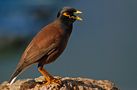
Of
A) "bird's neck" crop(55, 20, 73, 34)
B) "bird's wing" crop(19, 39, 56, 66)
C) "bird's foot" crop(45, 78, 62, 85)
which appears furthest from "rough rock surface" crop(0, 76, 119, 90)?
"bird's neck" crop(55, 20, 73, 34)

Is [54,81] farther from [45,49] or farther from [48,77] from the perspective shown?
[45,49]

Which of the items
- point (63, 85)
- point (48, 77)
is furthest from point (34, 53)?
point (63, 85)

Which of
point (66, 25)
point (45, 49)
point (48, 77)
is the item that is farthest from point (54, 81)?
point (66, 25)

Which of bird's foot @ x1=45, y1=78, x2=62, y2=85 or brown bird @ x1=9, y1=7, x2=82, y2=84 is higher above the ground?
brown bird @ x1=9, y1=7, x2=82, y2=84

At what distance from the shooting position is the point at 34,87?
8.45 meters

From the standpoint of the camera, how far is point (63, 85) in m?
8.43

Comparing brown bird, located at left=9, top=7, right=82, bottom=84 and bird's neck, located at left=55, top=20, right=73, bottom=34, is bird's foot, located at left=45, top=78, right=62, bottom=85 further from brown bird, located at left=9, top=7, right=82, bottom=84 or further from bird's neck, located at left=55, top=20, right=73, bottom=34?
bird's neck, located at left=55, top=20, right=73, bottom=34

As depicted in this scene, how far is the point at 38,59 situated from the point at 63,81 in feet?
1.11

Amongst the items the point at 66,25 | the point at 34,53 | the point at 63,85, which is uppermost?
the point at 66,25

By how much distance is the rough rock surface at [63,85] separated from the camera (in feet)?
27.6

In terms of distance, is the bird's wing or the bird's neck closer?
the bird's wing

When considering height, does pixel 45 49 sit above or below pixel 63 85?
above

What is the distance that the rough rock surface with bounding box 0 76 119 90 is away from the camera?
27.6ft

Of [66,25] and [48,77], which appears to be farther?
[66,25]
